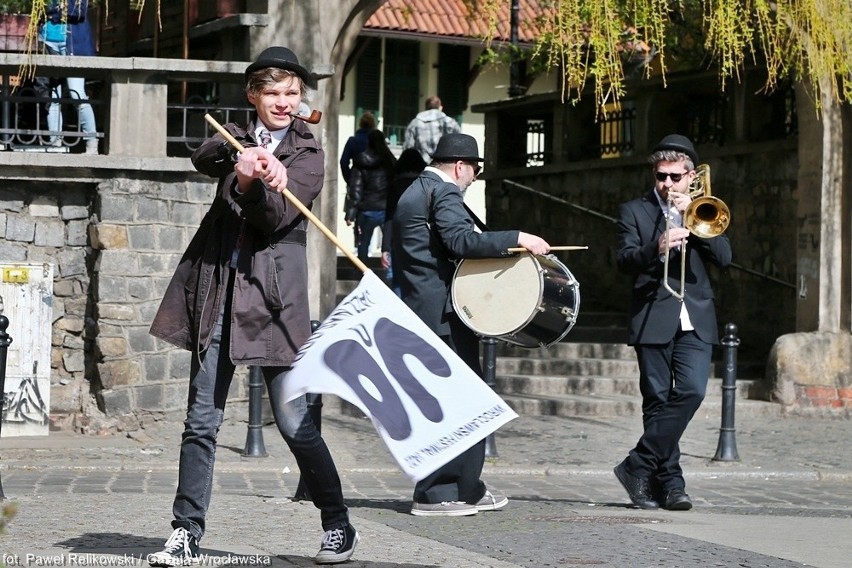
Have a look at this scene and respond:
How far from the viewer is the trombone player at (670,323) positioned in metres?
8.52

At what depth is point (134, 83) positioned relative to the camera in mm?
12914

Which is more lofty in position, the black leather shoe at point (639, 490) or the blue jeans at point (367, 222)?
the blue jeans at point (367, 222)

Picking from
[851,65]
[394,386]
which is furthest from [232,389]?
[394,386]

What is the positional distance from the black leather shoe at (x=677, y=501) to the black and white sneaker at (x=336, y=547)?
2728mm

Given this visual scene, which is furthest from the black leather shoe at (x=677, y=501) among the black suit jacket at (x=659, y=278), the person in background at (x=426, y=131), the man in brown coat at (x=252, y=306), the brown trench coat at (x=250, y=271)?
the person in background at (x=426, y=131)

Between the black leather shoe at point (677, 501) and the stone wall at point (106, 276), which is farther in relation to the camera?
the stone wall at point (106, 276)

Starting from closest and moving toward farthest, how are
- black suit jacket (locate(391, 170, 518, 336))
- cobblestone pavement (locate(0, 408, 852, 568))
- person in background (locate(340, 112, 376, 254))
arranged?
cobblestone pavement (locate(0, 408, 852, 568))
black suit jacket (locate(391, 170, 518, 336))
person in background (locate(340, 112, 376, 254))

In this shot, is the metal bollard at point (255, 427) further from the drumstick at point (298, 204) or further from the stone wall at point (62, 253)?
the drumstick at point (298, 204)

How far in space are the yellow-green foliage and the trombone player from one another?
14.2 feet

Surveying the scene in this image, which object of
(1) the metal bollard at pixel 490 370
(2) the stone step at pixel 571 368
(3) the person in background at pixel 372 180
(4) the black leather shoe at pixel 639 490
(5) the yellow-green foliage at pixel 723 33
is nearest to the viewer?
(4) the black leather shoe at pixel 639 490

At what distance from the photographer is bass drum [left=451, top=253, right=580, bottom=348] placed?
7.48 metres

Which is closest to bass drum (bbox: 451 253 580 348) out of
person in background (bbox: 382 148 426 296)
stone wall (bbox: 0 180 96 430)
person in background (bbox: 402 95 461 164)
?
stone wall (bbox: 0 180 96 430)

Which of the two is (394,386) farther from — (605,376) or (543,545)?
(605,376)

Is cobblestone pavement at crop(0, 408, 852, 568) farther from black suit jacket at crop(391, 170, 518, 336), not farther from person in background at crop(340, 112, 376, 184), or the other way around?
person in background at crop(340, 112, 376, 184)
